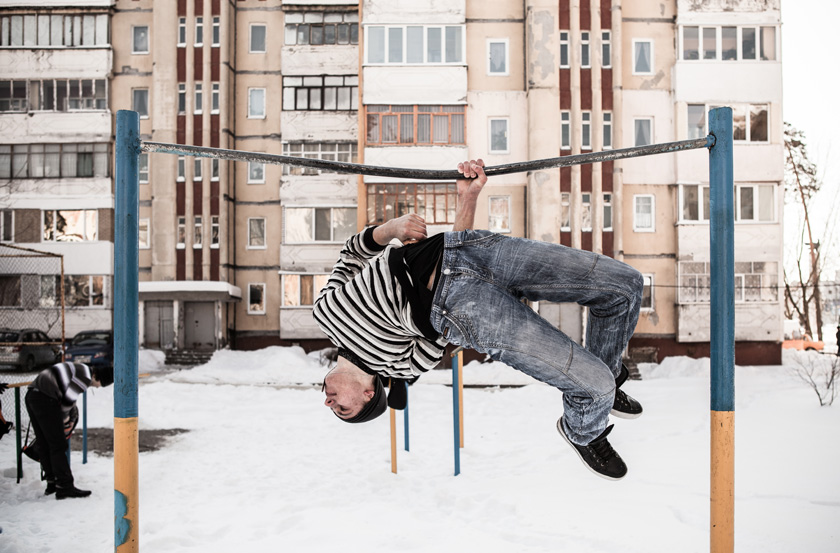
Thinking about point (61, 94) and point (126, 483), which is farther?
point (61, 94)

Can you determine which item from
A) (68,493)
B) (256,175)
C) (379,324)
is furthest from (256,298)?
(379,324)

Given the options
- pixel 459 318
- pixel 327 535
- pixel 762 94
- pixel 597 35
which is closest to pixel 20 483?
pixel 327 535

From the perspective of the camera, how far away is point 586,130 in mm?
23953

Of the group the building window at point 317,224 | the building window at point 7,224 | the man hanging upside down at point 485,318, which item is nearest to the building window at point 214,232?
the building window at point 317,224

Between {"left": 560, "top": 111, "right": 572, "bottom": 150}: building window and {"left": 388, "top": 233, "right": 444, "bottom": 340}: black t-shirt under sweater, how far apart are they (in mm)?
22070

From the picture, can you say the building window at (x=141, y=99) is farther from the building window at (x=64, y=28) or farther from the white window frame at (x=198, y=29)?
the white window frame at (x=198, y=29)

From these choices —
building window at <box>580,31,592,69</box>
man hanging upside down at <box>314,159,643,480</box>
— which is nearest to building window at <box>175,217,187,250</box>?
building window at <box>580,31,592,69</box>

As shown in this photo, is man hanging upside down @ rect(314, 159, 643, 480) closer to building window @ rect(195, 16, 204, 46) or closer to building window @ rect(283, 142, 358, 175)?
building window @ rect(283, 142, 358, 175)

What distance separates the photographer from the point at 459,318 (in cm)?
264

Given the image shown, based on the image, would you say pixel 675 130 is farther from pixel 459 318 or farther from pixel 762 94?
pixel 459 318

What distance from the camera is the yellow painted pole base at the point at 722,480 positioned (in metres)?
2.95

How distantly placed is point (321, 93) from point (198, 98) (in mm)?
4966

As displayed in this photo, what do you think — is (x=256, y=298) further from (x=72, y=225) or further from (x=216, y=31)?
(x=216, y=31)

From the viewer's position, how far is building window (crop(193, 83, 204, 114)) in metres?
26.1
